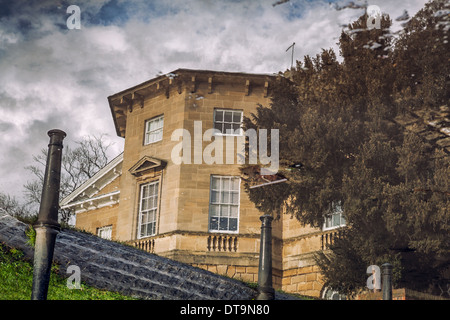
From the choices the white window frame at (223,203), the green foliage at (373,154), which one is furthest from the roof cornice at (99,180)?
the green foliage at (373,154)

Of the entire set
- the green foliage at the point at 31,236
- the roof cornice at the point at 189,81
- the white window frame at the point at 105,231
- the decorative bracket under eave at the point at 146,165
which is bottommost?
the green foliage at the point at 31,236

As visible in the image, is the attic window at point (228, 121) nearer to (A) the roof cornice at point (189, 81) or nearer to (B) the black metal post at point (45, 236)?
(A) the roof cornice at point (189, 81)

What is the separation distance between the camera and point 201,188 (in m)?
22.7

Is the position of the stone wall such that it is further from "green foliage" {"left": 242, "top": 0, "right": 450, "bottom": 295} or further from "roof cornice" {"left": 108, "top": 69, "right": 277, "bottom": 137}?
"roof cornice" {"left": 108, "top": 69, "right": 277, "bottom": 137}

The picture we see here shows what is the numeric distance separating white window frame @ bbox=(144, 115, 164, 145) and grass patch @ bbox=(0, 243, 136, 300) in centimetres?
1360

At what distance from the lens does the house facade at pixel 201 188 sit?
2195 centimetres

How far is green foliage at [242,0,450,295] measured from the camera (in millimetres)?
15047

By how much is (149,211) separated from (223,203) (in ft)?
Answer: 10.9

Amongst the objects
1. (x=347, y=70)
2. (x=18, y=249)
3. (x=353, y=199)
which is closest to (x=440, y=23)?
(x=347, y=70)

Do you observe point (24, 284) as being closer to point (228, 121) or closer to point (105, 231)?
point (228, 121)

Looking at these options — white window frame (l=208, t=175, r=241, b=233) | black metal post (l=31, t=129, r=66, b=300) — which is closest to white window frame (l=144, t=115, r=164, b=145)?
white window frame (l=208, t=175, r=241, b=233)

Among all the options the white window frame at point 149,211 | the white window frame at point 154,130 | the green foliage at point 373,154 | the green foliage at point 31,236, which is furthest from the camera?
the white window frame at point 154,130

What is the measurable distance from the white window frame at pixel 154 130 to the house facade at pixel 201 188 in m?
0.04
